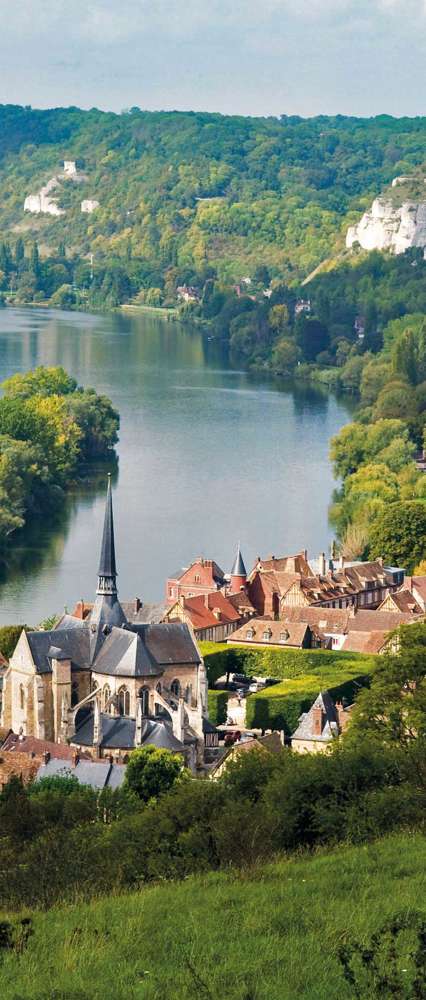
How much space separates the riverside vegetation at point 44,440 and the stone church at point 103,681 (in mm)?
20155

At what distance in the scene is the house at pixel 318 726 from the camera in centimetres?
2927

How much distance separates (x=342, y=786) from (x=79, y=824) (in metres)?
2.42

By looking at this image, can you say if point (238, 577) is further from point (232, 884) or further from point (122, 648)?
point (232, 884)

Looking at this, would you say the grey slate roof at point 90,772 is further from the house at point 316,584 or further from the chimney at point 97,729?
the house at point 316,584

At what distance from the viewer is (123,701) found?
3044cm

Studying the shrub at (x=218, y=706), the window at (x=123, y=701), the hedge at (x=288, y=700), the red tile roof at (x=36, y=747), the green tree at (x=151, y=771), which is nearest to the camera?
the green tree at (x=151, y=771)

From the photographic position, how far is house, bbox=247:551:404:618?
39.5m

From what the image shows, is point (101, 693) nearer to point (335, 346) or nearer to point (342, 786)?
point (342, 786)

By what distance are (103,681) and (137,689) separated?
0.52m

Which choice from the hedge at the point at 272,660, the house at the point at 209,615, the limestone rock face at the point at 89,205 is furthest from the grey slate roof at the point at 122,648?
the limestone rock face at the point at 89,205

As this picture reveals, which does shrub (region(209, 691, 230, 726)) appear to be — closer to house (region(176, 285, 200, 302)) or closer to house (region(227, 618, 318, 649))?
house (region(227, 618, 318, 649))

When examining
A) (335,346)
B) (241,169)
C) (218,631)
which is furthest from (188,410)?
(241,169)

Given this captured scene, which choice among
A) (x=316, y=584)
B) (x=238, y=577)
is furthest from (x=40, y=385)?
(x=238, y=577)

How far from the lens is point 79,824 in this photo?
65.2 ft
